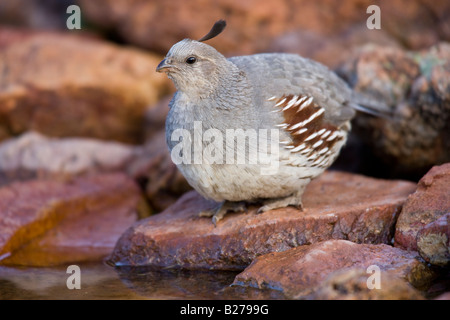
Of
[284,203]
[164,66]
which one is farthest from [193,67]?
[284,203]

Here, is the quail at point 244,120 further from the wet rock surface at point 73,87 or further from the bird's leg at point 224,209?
the wet rock surface at point 73,87

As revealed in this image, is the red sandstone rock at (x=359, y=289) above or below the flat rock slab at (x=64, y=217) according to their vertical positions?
below

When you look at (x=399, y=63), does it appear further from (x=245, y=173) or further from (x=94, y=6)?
(x=94, y=6)

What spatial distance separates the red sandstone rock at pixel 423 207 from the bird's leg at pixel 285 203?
1284 mm

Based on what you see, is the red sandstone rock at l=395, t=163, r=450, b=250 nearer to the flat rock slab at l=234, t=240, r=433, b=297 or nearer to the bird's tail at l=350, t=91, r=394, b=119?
the flat rock slab at l=234, t=240, r=433, b=297

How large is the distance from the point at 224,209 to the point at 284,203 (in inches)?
30.5

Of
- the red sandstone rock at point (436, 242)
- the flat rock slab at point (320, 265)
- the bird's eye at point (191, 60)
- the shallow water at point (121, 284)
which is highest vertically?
the bird's eye at point (191, 60)

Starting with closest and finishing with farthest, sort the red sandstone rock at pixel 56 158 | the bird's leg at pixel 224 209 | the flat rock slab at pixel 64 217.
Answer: the bird's leg at pixel 224 209
the flat rock slab at pixel 64 217
the red sandstone rock at pixel 56 158

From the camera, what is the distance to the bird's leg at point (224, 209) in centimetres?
740

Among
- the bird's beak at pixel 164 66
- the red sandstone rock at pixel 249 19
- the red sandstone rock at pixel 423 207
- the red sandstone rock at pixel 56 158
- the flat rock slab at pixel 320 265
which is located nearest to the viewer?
the flat rock slab at pixel 320 265

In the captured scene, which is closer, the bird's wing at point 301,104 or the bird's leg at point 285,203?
the bird's wing at point 301,104

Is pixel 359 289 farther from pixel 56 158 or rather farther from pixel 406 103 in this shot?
pixel 56 158

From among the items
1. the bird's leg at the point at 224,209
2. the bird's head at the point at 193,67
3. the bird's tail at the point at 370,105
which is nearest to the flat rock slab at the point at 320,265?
the bird's leg at the point at 224,209

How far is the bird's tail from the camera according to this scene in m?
8.43
